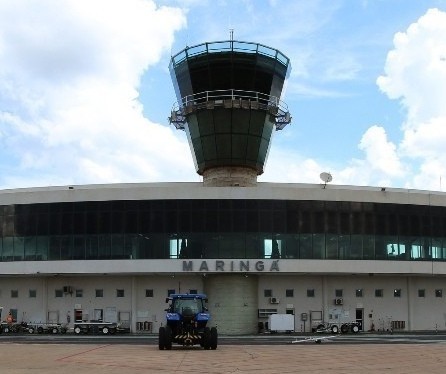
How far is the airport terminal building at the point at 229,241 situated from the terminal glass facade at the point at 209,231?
9 centimetres

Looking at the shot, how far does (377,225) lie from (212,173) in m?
16.2

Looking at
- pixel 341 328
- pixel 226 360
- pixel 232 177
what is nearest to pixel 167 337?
pixel 226 360

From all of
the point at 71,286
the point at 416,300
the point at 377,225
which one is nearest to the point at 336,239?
the point at 377,225

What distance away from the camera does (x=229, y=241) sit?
61.6m

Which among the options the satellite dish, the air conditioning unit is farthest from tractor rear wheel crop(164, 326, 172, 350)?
the satellite dish

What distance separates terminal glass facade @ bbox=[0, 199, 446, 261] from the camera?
202ft

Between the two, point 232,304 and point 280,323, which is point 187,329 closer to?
point 232,304

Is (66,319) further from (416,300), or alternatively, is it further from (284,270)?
(416,300)

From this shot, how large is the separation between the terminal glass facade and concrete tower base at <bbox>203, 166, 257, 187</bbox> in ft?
15.7

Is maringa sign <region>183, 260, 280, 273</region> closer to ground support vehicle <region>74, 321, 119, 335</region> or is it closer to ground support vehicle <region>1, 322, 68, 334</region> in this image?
ground support vehicle <region>74, 321, 119, 335</region>

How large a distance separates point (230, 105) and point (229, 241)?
12.7 m

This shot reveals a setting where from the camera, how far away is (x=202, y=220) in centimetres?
6191

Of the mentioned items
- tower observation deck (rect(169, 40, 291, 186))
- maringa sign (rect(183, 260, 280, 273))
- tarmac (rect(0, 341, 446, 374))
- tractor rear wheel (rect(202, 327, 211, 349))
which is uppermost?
tower observation deck (rect(169, 40, 291, 186))

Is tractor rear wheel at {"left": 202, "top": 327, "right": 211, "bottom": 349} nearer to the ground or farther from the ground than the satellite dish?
nearer to the ground
